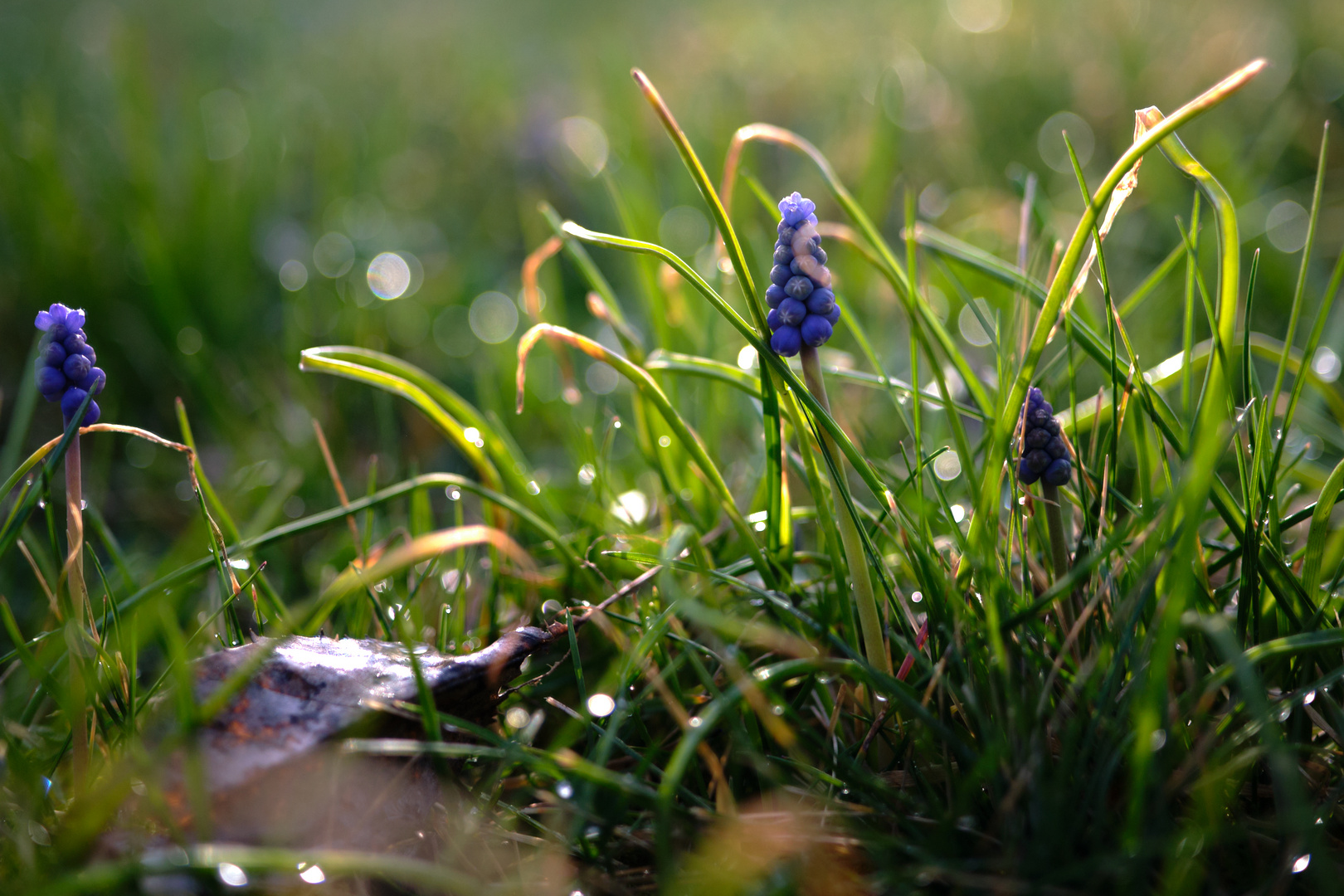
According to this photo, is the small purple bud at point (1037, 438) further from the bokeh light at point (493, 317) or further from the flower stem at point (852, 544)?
the bokeh light at point (493, 317)

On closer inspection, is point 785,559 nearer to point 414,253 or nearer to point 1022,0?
point 414,253

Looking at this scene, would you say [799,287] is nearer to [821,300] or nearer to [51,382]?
[821,300]

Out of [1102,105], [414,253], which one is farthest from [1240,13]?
[414,253]

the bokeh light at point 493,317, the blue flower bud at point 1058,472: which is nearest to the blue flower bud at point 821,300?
the blue flower bud at point 1058,472

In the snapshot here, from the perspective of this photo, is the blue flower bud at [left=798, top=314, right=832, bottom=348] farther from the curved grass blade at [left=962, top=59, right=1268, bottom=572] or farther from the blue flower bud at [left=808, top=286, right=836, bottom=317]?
the curved grass blade at [left=962, top=59, right=1268, bottom=572]

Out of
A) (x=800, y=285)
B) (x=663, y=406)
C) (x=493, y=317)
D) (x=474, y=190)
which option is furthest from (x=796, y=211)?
(x=474, y=190)

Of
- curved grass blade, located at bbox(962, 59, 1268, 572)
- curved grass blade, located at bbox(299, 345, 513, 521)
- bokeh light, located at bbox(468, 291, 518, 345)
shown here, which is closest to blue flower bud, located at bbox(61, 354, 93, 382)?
curved grass blade, located at bbox(299, 345, 513, 521)
